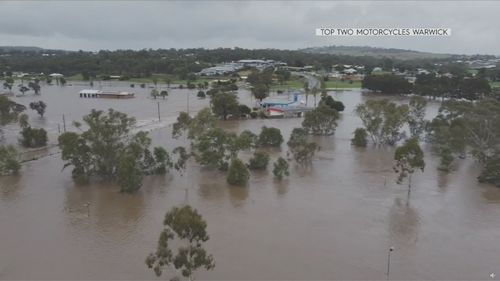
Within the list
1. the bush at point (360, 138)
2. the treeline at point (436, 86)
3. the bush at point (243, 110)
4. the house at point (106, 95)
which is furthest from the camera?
the house at point (106, 95)

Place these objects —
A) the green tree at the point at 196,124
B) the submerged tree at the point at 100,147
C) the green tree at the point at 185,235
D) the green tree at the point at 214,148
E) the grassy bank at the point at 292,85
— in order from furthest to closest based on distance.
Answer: the grassy bank at the point at 292,85 < the green tree at the point at 196,124 < the green tree at the point at 214,148 < the submerged tree at the point at 100,147 < the green tree at the point at 185,235

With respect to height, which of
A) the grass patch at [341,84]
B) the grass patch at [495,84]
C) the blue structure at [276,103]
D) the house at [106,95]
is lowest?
the house at [106,95]

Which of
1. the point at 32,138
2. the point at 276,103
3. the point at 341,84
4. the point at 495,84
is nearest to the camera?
the point at 32,138

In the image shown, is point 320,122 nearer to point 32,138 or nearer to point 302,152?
point 302,152

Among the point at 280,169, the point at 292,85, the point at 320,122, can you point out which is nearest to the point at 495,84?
the point at 292,85

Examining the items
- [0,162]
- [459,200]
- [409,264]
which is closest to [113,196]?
[0,162]

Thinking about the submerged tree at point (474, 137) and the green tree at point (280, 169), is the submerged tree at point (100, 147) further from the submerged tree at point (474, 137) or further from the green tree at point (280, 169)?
the submerged tree at point (474, 137)

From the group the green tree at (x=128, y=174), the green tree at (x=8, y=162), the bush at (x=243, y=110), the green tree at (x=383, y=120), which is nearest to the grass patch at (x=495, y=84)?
the bush at (x=243, y=110)
